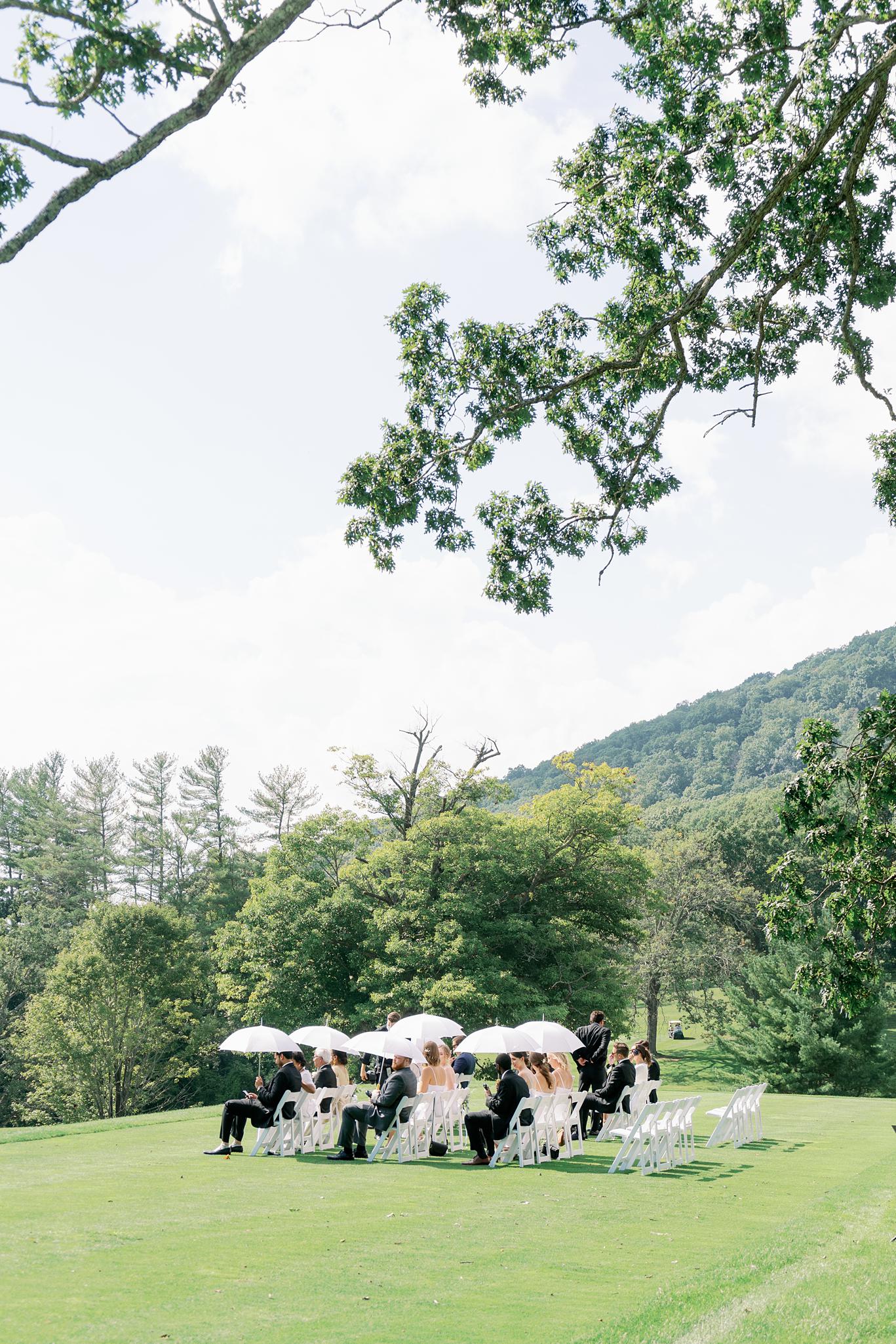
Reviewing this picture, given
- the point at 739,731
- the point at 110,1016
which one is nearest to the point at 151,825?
the point at 110,1016

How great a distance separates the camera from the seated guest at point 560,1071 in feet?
49.3

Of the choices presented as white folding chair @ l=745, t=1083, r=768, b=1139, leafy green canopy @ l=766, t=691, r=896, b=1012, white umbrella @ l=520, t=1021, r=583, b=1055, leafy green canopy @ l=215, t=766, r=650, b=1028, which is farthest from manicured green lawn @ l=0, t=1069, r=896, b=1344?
leafy green canopy @ l=215, t=766, r=650, b=1028

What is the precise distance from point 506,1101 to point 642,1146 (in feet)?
5.69

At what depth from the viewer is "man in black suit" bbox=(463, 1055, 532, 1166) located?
516 inches

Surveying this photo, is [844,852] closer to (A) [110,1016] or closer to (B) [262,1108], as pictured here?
(B) [262,1108]

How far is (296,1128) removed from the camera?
46.0ft

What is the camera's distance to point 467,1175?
12.0 meters

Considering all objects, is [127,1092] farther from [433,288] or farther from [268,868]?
[433,288]

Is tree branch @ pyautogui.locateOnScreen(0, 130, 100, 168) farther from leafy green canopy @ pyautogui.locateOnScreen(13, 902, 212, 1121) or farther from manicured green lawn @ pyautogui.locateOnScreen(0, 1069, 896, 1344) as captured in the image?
leafy green canopy @ pyautogui.locateOnScreen(13, 902, 212, 1121)

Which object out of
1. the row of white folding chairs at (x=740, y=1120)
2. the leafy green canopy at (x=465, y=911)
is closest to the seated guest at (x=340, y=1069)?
the row of white folding chairs at (x=740, y=1120)

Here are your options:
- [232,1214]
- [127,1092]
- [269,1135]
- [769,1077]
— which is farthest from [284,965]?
[232,1214]

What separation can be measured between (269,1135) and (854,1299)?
907cm

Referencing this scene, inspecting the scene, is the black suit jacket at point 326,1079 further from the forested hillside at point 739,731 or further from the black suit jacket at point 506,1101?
the forested hillside at point 739,731

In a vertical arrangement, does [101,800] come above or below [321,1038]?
above
